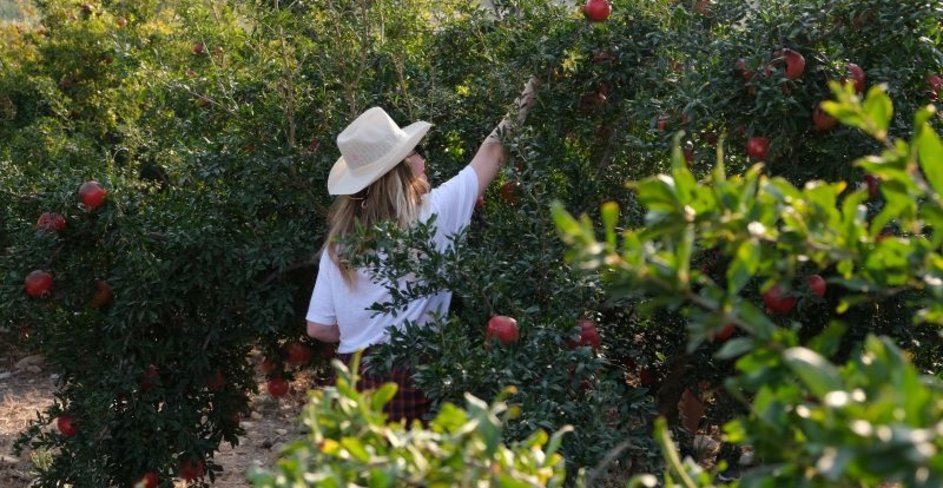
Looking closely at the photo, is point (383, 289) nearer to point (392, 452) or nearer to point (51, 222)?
point (51, 222)

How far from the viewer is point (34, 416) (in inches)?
233

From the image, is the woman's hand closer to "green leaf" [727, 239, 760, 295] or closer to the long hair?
the long hair

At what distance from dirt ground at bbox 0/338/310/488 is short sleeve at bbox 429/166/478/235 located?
1.65m

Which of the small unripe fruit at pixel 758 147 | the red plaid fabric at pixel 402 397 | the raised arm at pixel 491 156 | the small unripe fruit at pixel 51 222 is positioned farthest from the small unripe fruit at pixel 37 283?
the small unripe fruit at pixel 758 147

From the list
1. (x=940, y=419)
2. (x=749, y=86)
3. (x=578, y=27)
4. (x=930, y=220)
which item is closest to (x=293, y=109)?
(x=578, y=27)

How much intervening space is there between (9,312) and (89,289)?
0.26 meters

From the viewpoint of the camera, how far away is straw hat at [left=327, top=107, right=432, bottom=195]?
346cm

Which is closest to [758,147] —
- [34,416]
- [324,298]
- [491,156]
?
[491,156]

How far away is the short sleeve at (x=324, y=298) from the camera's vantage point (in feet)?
11.6

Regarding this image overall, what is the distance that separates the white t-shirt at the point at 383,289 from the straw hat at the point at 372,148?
0.51 ft

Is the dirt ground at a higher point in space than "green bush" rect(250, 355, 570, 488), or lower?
A: lower

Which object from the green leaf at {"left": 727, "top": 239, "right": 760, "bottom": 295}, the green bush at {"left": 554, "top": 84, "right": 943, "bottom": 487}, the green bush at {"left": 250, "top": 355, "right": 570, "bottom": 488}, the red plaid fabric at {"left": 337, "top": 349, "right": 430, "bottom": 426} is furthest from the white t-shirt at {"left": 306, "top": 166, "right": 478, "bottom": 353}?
the green leaf at {"left": 727, "top": 239, "right": 760, "bottom": 295}

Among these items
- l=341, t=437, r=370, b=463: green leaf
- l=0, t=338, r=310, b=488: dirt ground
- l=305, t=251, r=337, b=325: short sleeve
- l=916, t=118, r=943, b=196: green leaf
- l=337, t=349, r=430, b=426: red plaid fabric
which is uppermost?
l=916, t=118, r=943, b=196: green leaf

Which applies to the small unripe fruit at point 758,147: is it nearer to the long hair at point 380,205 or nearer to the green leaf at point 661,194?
the long hair at point 380,205
